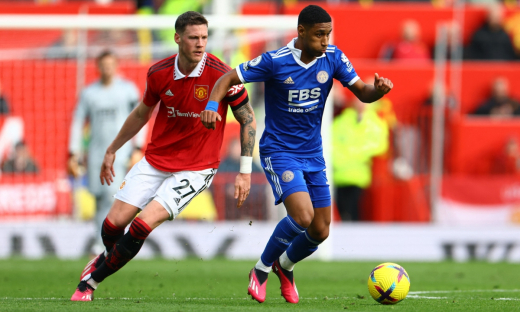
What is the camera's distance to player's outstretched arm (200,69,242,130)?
609cm

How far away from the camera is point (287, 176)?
22.3 feet

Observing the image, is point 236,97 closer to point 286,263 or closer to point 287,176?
point 287,176

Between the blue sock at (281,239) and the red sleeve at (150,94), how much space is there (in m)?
1.58

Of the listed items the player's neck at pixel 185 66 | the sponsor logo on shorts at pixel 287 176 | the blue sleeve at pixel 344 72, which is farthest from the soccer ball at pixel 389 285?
the player's neck at pixel 185 66

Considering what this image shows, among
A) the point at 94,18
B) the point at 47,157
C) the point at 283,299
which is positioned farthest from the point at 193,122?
the point at 47,157

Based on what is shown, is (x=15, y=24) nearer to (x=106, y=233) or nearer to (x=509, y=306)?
(x=106, y=233)

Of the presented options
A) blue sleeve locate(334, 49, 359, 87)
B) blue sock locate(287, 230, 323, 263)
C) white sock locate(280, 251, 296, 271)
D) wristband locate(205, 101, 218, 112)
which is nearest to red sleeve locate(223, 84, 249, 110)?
wristband locate(205, 101, 218, 112)

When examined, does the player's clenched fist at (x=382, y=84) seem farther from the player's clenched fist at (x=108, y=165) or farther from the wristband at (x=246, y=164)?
the player's clenched fist at (x=108, y=165)

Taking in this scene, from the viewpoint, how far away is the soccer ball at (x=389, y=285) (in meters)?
6.51

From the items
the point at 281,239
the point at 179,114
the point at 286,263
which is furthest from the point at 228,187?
the point at 179,114

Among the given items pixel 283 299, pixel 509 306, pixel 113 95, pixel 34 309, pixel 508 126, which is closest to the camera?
pixel 34 309

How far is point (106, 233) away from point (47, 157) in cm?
662

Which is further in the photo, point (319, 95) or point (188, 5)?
point (188, 5)

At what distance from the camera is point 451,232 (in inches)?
514
